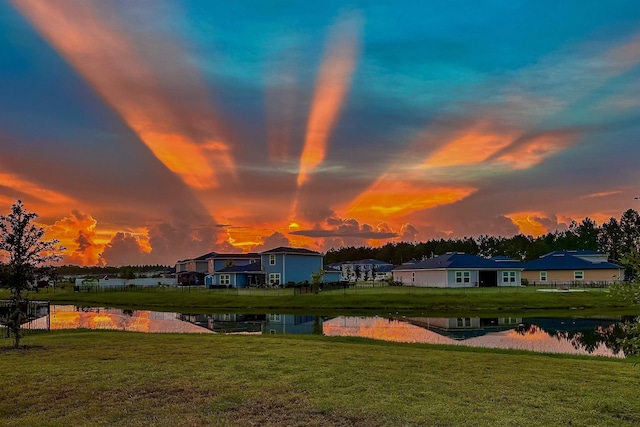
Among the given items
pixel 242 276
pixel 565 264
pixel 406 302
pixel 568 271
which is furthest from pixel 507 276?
pixel 242 276

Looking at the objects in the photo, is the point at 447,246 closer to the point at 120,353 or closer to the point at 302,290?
the point at 302,290

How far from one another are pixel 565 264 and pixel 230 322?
5301 centimetres

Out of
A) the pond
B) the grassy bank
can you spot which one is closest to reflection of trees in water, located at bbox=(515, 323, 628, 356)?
the pond

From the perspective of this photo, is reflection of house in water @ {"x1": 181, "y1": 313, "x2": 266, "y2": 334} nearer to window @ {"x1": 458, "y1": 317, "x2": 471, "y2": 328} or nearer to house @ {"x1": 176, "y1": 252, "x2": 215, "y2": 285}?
window @ {"x1": 458, "y1": 317, "x2": 471, "y2": 328}

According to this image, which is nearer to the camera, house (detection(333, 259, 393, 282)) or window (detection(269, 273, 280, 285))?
window (detection(269, 273, 280, 285))

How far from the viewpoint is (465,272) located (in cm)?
6281

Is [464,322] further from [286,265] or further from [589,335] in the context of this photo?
[286,265]

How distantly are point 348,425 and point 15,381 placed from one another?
7.71m

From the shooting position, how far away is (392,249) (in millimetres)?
163500

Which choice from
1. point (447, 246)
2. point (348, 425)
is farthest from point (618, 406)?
point (447, 246)

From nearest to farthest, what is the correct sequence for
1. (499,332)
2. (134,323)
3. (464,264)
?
(499,332), (134,323), (464,264)

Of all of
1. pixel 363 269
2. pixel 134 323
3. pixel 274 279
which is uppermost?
pixel 274 279

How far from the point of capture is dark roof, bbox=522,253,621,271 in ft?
225

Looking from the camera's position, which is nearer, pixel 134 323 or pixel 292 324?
pixel 292 324
